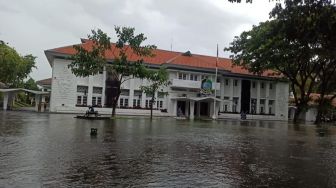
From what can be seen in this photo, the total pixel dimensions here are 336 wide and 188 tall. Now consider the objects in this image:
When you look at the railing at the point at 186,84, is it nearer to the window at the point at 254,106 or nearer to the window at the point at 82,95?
the window at the point at 254,106

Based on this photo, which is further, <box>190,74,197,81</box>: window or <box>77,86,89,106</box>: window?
<box>190,74,197,81</box>: window

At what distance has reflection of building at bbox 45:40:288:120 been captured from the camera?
53.9 metres

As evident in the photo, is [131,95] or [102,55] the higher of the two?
[102,55]

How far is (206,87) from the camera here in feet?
198

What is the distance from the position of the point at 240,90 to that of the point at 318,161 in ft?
175

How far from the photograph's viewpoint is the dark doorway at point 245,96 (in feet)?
215

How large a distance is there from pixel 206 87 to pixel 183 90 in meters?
3.32

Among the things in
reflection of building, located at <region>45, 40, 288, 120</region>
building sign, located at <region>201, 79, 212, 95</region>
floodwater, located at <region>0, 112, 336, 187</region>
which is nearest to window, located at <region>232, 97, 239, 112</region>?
reflection of building, located at <region>45, 40, 288, 120</region>

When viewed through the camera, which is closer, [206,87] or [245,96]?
[206,87]

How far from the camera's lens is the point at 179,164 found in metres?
10.4

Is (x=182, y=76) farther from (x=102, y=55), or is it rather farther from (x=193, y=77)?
(x=102, y=55)

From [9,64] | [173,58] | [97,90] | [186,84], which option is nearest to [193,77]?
[186,84]

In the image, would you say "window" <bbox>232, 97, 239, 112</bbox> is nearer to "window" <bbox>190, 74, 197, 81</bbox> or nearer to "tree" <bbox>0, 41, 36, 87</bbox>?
"window" <bbox>190, 74, 197, 81</bbox>

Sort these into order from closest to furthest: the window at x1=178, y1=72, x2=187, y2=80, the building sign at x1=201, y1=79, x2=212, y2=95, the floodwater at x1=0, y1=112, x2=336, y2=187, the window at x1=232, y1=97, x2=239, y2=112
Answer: the floodwater at x1=0, y1=112, x2=336, y2=187 < the window at x1=178, y1=72, x2=187, y2=80 < the building sign at x1=201, y1=79, x2=212, y2=95 < the window at x1=232, y1=97, x2=239, y2=112
